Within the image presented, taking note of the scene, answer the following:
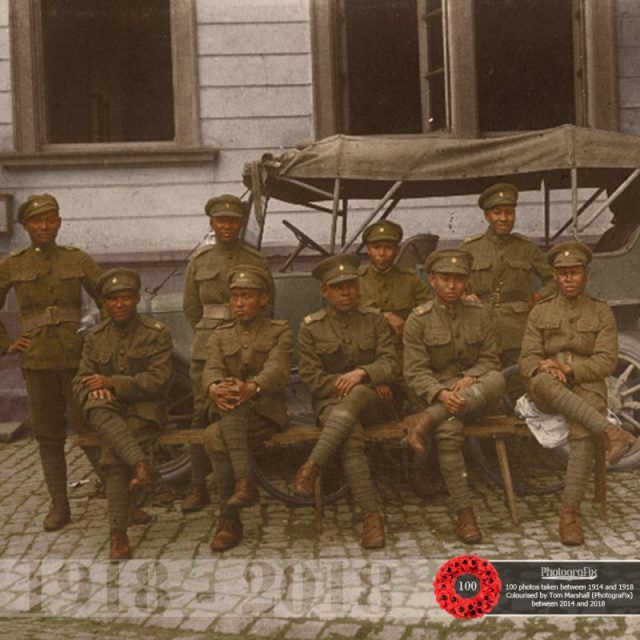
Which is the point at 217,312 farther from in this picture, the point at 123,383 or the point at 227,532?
the point at 227,532

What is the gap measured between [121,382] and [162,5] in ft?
16.3

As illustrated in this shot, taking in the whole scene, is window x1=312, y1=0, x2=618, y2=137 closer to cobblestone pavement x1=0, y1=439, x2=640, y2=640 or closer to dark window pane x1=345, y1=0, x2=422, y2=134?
dark window pane x1=345, y1=0, x2=422, y2=134

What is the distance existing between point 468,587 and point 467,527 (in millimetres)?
1035

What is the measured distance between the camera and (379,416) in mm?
5520

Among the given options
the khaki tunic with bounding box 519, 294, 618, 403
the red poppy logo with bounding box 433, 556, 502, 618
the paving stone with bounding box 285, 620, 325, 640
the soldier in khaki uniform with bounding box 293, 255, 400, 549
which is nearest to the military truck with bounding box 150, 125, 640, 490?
the soldier in khaki uniform with bounding box 293, 255, 400, 549

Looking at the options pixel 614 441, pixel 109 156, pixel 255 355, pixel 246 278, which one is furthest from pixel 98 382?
pixel 109 156

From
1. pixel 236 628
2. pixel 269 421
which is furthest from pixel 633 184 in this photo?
pixel 236 628

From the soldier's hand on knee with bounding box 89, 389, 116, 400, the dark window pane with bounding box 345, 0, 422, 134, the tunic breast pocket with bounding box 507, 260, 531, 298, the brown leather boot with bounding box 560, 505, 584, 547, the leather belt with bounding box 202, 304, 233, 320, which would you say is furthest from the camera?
the dark window pane with bounding box 345, 0, 422, 134

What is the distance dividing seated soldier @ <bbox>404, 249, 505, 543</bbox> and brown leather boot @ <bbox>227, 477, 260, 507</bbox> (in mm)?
851

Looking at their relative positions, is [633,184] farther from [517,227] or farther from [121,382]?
[121,382]

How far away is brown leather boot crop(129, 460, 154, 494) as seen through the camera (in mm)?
4992

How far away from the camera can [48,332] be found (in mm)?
5668

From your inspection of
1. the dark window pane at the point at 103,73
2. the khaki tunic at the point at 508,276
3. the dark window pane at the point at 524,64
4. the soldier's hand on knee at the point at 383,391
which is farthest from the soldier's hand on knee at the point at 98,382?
the dark window pane at the point at 524,64

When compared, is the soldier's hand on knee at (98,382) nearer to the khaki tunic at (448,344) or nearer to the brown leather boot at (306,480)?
the brown leather boot at (306,480)
